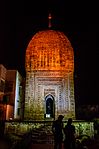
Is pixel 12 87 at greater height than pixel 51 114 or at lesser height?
greater

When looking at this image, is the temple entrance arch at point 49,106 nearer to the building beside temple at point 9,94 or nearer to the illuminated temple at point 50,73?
the illuminated temple at point 50,73

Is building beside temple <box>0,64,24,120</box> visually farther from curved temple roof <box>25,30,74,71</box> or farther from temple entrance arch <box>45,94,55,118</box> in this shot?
temple entrance arch <box>45,94,55,118</box>

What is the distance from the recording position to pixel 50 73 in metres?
22.9

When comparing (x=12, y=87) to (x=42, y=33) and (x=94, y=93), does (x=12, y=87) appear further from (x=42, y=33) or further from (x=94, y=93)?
(x=94, y=93)

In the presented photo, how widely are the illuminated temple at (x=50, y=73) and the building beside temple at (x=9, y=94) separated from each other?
1.65 metres

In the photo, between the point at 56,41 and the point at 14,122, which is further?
the point at 56,41

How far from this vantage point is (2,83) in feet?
75.5

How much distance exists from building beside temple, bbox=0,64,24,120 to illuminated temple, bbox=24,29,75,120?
165 centimetres

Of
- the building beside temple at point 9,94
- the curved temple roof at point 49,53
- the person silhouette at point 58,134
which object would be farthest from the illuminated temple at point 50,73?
the person silhouette at point 58,134

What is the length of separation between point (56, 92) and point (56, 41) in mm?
5168

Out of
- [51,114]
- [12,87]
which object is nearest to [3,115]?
[12,87]

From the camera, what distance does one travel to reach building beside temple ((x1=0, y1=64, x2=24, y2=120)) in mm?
22219

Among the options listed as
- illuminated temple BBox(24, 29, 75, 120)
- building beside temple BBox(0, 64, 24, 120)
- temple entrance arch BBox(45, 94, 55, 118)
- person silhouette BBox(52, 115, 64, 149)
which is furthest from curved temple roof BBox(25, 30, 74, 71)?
person silhouette BBox(52, 115, 64, 149)

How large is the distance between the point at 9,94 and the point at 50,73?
4.72 metres
